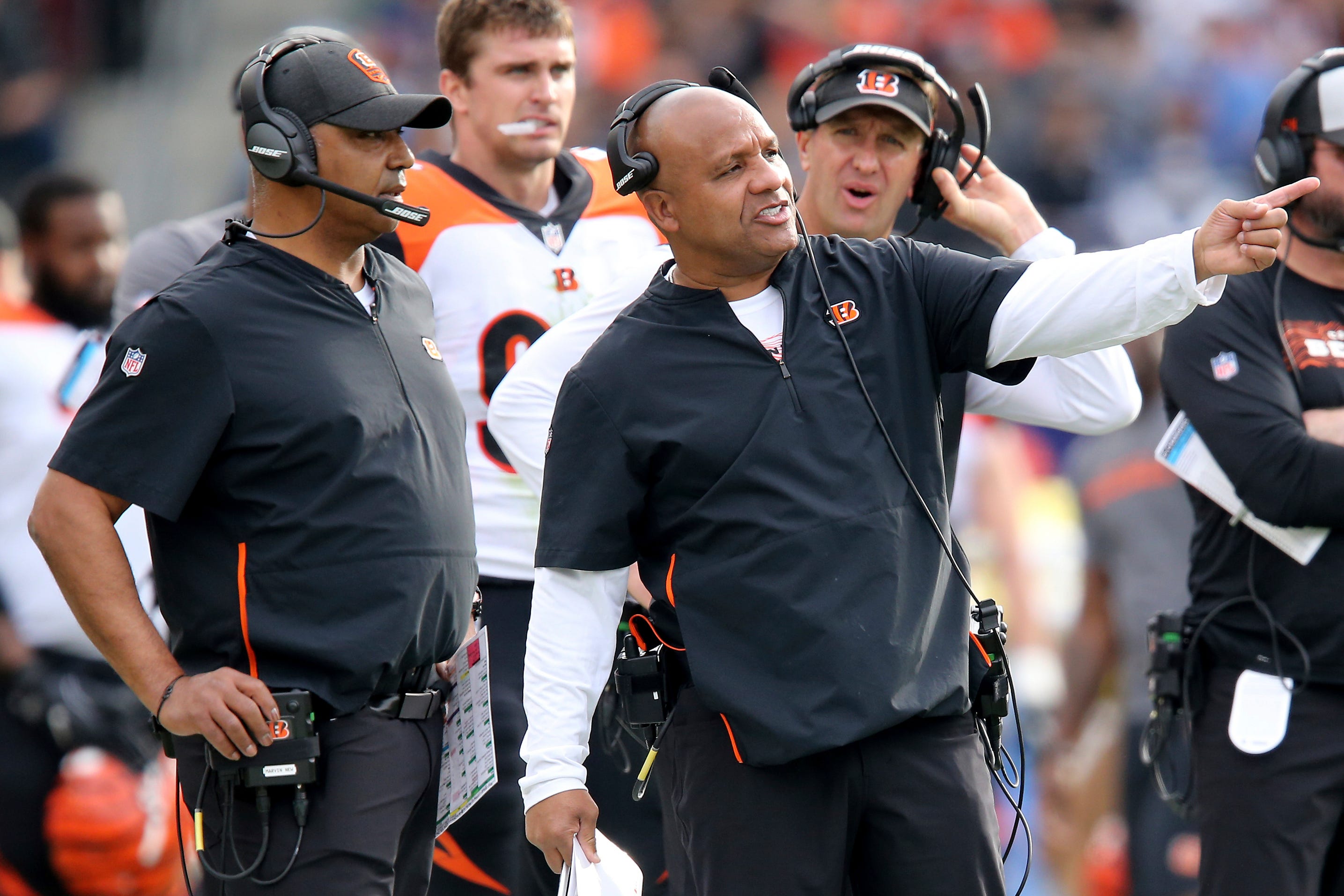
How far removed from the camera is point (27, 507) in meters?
5.49

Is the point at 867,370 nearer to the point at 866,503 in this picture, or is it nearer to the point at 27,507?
the point at 866,503

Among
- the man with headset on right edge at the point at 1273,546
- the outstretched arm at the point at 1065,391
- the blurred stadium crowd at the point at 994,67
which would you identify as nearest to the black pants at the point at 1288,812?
the man with headset on right edge at the point at 1273,546

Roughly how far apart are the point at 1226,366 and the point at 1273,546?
0.43m

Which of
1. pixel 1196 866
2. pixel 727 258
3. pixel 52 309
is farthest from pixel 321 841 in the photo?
pixel 1196 866

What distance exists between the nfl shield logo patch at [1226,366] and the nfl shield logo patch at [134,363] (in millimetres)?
2388

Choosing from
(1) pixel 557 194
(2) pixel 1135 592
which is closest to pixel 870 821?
(1) pixel 557 194

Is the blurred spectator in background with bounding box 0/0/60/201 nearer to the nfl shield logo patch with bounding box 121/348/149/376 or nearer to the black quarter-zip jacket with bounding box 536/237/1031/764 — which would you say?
the nfl shield logo patch with bounding box 121/348/149/376

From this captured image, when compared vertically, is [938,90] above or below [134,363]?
above

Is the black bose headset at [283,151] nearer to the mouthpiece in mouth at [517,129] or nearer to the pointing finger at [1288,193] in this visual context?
the mouthpiece in mouth at [517,129]

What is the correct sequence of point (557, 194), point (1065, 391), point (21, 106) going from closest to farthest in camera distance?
point (1065, 391) → point (557, 194) → point (21, 106)

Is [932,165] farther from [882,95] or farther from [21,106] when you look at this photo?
[21,106]

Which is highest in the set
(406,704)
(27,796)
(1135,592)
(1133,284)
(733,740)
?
(1133,284)

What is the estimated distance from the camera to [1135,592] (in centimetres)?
647

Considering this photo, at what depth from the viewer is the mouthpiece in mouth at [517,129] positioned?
447cm
